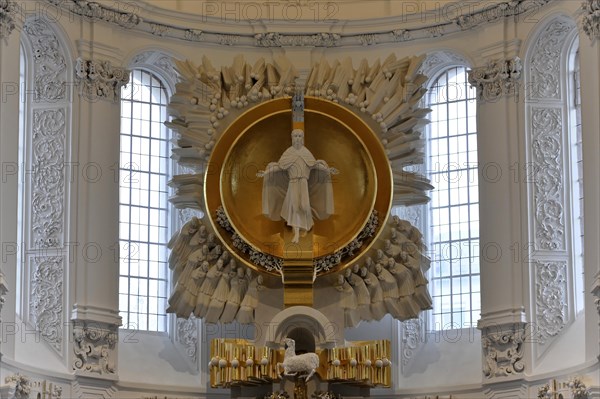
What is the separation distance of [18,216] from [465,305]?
866cm

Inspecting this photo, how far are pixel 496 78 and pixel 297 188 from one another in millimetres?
4430

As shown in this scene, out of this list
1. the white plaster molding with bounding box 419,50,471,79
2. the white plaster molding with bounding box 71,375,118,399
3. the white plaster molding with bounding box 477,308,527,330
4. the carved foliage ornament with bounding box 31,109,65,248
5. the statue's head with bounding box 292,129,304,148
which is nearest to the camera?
the white plaster molding with bounding box 71,375,118,399

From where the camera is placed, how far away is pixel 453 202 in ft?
116

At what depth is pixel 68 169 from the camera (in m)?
33.4

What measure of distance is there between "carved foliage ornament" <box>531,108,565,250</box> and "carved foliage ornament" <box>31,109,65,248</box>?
346 inches

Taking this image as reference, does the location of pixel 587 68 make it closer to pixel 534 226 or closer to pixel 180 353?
pixel 534 226

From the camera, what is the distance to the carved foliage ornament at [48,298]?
3275cm

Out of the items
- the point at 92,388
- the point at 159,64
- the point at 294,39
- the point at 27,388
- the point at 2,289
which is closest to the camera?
the point at 2,289

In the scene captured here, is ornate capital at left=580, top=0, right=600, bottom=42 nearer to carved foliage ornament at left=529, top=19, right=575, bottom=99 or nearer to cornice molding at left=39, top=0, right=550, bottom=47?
carved foliage ornament at left=529, top=19, right=575, bottom=99

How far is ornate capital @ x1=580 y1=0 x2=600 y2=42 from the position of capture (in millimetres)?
31641

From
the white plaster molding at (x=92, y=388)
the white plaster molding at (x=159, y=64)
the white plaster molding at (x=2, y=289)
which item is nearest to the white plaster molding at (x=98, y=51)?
the white plaster molding at (x=159, y=64)

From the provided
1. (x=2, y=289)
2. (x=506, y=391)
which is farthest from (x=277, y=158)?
(x=2, y=289)

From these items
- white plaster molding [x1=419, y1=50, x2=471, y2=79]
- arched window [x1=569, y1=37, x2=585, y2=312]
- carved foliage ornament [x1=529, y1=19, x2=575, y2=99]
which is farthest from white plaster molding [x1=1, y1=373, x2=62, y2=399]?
carved foliage ornament [x1=529, y1=19, x2=575, y2=99]

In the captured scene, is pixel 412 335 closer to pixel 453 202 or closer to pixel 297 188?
pixel 453 202
